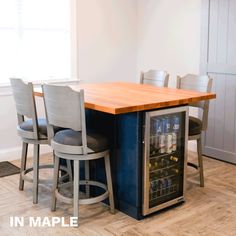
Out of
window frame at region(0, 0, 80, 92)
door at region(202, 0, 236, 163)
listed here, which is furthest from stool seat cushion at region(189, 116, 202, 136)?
window frame at region(0, 0, 80, 92)

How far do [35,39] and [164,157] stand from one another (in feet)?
7.44

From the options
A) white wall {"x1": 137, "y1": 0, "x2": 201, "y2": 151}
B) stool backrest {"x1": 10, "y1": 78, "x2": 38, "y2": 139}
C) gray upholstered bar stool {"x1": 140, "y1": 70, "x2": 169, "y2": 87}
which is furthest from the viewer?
white wall {"x1": 137, "y1": 0, "x2": 201, "y2": 151}

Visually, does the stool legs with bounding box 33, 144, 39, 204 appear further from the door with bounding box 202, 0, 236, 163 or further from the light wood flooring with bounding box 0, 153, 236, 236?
the door with bounding box 202, 0, 236, 163

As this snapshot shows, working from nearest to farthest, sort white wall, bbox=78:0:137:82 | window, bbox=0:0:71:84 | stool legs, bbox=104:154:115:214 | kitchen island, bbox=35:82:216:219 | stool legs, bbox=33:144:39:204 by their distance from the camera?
kitchen island, bbox=35:82:216:219 < stool legs, bbox=104:154:115:214 < stool legs, bbox=33:144:39:204 < window, bbox=0:0:71:84 < white wall, bbox=78:0:137:82

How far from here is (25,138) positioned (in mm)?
3152

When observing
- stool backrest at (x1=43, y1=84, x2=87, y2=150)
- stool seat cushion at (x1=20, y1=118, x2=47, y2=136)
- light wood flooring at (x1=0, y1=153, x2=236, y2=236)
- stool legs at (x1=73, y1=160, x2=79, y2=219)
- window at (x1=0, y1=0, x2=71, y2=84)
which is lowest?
light wood flooring at (x1=0, y1=153, x2=236, y2=236)

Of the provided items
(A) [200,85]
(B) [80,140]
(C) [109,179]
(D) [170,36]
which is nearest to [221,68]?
(A) [200,85]

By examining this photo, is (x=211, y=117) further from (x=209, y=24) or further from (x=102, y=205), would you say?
(x=102, y=205)

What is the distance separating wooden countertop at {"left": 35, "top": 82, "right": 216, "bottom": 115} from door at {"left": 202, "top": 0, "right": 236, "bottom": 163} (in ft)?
3.50

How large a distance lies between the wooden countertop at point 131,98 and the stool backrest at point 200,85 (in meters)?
0.38

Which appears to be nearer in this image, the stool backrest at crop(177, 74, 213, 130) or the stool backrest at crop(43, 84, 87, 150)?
the stool backrest at crop(43, 84, 87, 150)

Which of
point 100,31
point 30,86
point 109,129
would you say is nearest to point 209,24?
point 100,31

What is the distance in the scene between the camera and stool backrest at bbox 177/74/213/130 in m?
3.46

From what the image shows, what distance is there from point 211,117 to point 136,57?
146 centimetres
